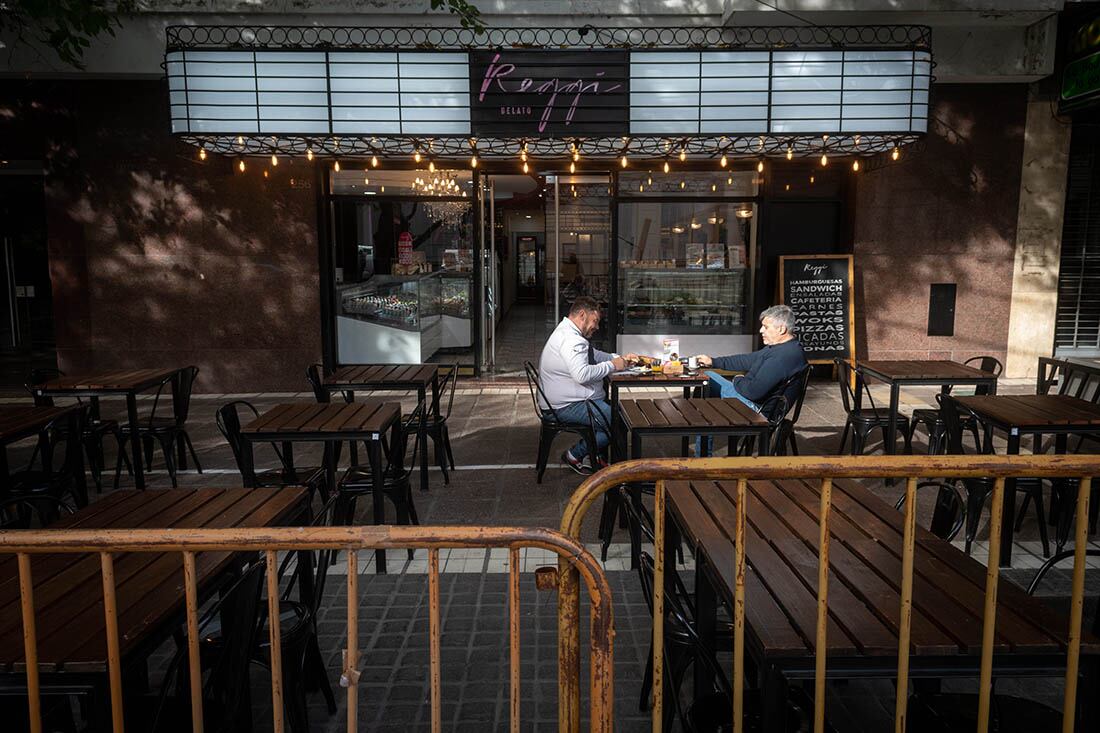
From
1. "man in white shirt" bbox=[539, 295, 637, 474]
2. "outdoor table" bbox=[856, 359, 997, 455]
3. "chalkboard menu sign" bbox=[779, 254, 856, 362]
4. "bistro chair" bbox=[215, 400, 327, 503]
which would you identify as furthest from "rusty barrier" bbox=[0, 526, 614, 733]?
"chalkboard menu sign" bbox=[779, 254, 856, 362]

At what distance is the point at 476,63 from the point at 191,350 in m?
5.30

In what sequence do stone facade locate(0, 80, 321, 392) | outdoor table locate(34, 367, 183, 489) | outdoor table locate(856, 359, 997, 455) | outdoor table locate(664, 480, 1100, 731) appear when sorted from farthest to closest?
stone facade locate(0, 80, 321, 392) < outdoor table locate(856, 359, 997, 455) < outdoor table locate(34, 367, 183, 489) < outdoor table locate(664, 480, 1100, 731)

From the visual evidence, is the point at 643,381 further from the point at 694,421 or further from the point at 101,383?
the point at 101,383

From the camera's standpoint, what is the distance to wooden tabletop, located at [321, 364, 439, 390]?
20.1ft

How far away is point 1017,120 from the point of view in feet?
32.6

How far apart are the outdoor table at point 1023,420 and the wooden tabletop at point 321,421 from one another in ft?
12.2

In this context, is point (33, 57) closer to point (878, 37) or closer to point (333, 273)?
point (333, 273)

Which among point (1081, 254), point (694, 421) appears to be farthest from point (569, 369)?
point (1081, 254)

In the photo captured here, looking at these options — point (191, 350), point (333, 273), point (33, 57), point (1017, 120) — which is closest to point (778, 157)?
point (1017, 120)

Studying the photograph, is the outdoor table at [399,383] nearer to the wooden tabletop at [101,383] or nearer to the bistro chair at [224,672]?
the wooden tabletop at [101,383]

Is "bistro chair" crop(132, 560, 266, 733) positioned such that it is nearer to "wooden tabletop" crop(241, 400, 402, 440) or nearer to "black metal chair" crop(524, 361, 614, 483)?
"wooden tabletop" crop(241, 400, 402, 440)

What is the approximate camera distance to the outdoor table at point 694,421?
469cm

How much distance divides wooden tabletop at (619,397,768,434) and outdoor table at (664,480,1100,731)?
1640 mm

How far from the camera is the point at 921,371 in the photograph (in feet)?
21.4
